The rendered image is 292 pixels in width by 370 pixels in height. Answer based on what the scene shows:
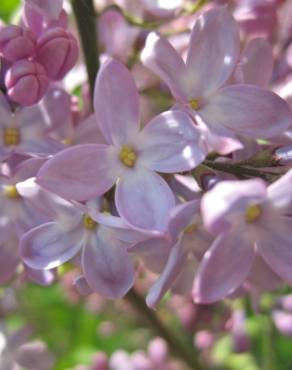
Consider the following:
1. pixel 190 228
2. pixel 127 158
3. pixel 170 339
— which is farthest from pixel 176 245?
pixel 170 339

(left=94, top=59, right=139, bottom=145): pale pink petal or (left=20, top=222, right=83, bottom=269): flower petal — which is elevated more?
(left=94, top=59, right=139, bottom=145): pale pink petal

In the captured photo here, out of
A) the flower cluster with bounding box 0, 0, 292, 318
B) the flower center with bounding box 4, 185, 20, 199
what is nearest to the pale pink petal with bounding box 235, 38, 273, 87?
the flower cluster with bounding box 0, 0, 292, 318

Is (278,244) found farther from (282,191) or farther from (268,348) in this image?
(268,348)

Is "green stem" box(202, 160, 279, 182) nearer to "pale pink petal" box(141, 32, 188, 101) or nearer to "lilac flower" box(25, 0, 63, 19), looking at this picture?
"pale pink petal" box(141, 32, 188, 101)

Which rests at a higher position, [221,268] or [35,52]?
[35,52]

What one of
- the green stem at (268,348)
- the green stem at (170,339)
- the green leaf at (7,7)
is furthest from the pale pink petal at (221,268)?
the green leaf at (7,7)

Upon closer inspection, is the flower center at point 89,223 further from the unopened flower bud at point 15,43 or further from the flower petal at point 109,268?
the unopened flower bud at point 15,43

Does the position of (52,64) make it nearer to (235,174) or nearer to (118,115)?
(118,115)

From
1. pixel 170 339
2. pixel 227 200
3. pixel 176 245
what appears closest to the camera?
pixel 227 200
